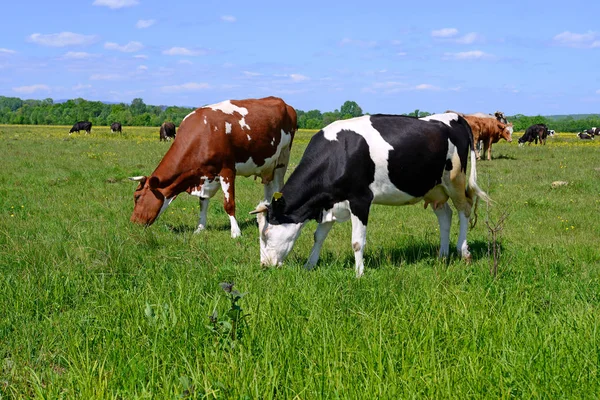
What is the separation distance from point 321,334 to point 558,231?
273 inches

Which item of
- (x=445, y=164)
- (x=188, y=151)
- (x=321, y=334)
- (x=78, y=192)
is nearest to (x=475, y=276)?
(x=445, y=164)

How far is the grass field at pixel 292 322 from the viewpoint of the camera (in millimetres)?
3441

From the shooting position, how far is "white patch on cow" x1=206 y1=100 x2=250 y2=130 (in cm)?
1038

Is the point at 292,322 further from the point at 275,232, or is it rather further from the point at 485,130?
the point at 485,130

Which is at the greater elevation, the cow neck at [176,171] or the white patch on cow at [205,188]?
the cow neck at [176,171]

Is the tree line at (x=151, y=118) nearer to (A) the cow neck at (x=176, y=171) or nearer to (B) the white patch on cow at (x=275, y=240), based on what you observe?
(A) the cow neck at (x=176, y=171)

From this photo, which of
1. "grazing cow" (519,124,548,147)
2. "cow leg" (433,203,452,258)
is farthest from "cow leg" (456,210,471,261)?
"grazing cow" (519,124,548,147)

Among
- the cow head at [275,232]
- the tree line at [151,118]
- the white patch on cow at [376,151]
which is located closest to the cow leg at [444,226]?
the white patch on cow at [376,151]

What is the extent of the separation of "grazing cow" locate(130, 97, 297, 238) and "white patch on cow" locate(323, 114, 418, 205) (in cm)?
331

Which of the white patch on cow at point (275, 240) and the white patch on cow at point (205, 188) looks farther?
the white patch on cow at point (205, 188)

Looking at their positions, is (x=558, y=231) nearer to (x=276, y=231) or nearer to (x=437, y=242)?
(x=437, y=242)

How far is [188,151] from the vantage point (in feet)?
32.5

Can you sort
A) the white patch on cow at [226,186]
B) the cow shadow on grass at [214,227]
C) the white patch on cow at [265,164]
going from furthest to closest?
the white patch on cow at [265,164] → the cow shadow on grass at [214,227] → the white patch on cow at [226,186]

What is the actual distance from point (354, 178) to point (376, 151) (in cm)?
45
